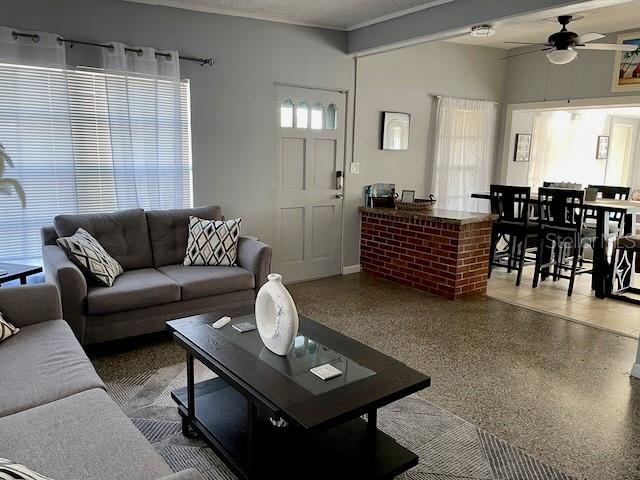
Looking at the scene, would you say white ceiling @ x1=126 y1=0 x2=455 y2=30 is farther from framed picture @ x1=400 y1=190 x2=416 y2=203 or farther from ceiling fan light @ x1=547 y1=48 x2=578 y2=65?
framed picture @ x1=400 y1=190 x2=416 y2=203

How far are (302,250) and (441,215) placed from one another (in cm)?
144

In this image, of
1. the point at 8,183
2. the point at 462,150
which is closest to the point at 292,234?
the point at 8,183

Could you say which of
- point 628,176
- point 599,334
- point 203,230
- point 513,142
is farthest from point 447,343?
point 628,176

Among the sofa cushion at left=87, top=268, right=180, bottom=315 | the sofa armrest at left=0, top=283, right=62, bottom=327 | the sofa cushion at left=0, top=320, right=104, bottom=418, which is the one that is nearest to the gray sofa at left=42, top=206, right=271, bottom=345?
the sofa cushion at left=87, top=268, right=180, bottom=315

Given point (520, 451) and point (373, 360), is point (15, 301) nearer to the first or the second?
point (373, 360)

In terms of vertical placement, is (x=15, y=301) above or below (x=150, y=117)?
below

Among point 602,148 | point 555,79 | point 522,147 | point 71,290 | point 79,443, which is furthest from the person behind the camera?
point 602,148

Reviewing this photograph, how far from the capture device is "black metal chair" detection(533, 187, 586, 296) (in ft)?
15.4

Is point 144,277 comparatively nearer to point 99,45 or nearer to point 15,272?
point 15,272

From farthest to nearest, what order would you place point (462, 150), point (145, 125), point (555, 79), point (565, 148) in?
point (565, 148)
point (462, 150)
point (555, 79)
point (145, 125)

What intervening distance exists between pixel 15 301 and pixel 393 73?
171 inches

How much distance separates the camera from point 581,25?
509cm

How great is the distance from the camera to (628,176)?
927 centimetres

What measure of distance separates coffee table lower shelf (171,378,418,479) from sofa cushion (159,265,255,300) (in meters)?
1.23
